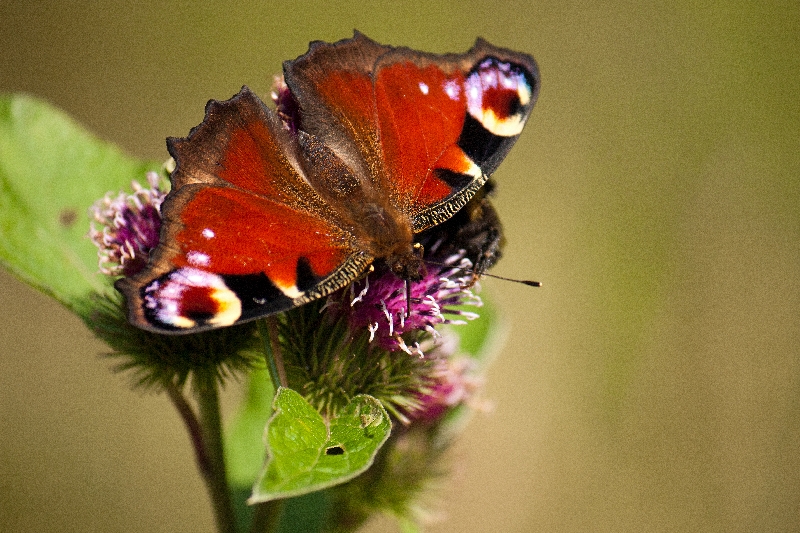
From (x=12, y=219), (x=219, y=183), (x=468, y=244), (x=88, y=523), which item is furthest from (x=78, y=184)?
(x=88, y=523)

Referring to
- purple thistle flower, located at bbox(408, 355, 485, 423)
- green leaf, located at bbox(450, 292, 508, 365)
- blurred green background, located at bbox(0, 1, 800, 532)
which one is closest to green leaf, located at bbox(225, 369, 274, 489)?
purple thistle flower, located at bbox(408, 355, 485, 423)

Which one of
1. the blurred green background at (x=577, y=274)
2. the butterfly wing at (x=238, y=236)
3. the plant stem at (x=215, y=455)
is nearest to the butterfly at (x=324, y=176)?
the butterfly wing at (x=238, y=236)

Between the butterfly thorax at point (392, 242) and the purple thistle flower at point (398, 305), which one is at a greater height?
the butterfly thorax at point (392, 242)

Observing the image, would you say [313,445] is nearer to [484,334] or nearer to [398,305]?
[398,305]

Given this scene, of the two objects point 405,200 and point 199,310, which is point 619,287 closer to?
point 405,200

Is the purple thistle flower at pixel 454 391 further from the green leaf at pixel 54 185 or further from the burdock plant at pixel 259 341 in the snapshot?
the green leaf at pixel 54 185

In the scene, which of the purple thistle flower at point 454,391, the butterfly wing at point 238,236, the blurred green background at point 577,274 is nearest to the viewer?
the butterfly wing at point 238,236

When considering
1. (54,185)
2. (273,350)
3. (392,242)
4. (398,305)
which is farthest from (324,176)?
(54,185)

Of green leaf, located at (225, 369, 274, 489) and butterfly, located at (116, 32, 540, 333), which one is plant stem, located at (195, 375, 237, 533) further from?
butterfly, located at (116, 32, 540, 333)
